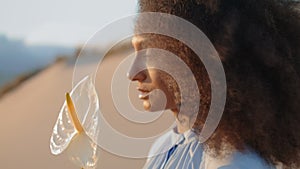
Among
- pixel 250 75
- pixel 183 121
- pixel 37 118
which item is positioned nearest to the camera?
pixel 250 75

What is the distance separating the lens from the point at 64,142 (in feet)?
3.86

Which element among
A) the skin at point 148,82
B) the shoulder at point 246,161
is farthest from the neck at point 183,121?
the shoulder at point 246,161

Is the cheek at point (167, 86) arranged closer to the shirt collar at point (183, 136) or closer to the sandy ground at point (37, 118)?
the shirt collar at point (183, 136)

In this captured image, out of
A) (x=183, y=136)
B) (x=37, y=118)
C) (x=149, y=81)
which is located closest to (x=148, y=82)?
(x=149, y=81)

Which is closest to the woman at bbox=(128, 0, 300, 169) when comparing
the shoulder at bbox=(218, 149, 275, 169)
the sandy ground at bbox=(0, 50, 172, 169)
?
the shoulder at bbox=(218, 149, 275, 169)

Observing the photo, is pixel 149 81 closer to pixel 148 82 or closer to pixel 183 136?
pixel 148 82

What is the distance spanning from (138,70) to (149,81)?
0.03 metres

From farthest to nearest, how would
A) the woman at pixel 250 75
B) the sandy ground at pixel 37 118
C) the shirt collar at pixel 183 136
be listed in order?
the sandy ground at pixel 37 118, the shirt collar at pixel 183 136, the woman at pixel 250 75

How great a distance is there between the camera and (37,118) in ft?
24.4

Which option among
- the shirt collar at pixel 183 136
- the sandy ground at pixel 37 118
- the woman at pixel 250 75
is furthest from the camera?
the sandy ground at pixel 37 118

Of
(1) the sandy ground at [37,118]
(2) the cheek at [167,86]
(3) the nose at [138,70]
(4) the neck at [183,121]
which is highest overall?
(1) the sandy ground at [37,118]

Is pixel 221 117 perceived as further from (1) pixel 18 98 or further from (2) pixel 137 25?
(1) pixel 18 98

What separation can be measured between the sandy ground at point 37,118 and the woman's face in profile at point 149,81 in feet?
8.11

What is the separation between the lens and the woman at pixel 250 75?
1.10 m
